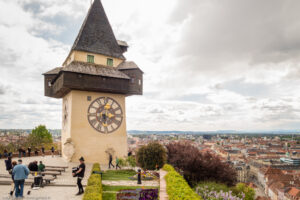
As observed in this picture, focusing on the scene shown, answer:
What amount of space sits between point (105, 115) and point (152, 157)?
6.12 m

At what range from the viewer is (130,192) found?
35.3 feet

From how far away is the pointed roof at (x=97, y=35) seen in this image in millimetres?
22130

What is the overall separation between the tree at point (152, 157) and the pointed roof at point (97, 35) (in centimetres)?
1021

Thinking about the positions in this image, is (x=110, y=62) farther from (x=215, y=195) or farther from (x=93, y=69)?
(x=215, y=195)

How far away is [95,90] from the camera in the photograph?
823 inches

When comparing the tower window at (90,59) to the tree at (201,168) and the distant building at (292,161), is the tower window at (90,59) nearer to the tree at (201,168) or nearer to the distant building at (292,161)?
the tree at (201,168)

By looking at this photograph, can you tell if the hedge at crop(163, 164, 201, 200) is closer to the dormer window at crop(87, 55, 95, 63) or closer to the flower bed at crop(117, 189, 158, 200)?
the flower bed at crop(117, 189, 158, 200)

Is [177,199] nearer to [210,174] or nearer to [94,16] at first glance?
[210,174]

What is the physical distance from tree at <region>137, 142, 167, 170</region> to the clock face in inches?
186

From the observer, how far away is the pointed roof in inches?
871

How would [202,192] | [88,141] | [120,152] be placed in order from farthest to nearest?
[120,152], [88,141], [202,192]

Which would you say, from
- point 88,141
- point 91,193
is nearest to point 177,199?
point 91,193

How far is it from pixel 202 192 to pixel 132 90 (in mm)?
13566

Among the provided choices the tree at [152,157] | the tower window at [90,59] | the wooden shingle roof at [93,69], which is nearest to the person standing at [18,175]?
the tree at [152,157]
